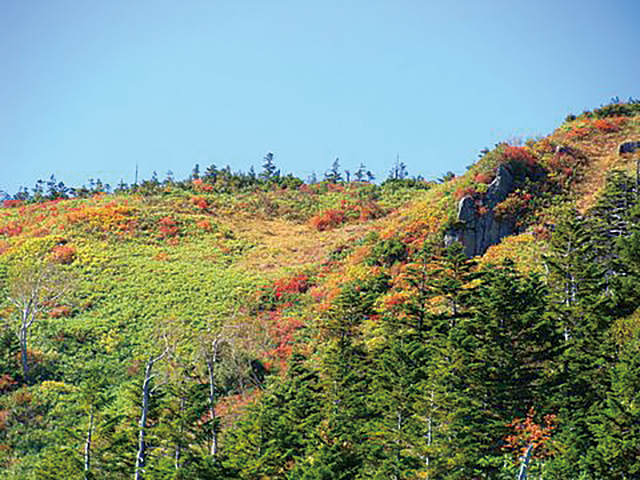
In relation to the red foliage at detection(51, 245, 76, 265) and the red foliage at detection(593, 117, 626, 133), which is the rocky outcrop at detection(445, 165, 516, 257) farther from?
the red foliage at detection(51, 245, 76, 265)

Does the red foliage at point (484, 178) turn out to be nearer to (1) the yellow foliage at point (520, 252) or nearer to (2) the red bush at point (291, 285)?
(1) the yellow foliage at point (520, 252)

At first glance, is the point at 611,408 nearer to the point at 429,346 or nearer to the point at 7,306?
the point at 429,346

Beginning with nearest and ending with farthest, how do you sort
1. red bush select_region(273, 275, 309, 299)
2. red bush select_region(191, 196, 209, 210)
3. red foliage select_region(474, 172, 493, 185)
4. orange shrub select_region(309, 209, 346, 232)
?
red foliage select_region(474, 172, 493, 185), red bush select_region(273, 275, 309, 299), orange shrub select_region(309, 209, 346, 232), red bush select_region(191, 196, 209, 210)

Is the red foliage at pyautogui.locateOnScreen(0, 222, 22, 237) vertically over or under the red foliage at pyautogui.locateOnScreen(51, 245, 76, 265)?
over

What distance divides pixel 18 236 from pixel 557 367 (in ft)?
231

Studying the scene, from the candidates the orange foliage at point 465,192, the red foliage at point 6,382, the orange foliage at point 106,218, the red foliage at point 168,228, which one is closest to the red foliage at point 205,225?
the red foliage at point 168,228

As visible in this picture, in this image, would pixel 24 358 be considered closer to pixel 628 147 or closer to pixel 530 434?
pixel 530 434

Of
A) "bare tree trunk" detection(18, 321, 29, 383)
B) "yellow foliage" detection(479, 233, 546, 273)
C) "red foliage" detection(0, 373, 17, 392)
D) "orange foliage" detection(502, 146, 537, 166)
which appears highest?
"orange foliage" detection(502, 146, 537, 166)

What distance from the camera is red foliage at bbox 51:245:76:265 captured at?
7012cm

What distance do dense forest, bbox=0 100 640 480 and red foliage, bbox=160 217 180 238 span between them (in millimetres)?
309

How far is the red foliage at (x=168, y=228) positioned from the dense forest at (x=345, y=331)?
0.31 meters

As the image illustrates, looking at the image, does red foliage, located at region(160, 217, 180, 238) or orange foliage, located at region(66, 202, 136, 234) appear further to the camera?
orange foliage, located at region(66, 202, 136, 234)

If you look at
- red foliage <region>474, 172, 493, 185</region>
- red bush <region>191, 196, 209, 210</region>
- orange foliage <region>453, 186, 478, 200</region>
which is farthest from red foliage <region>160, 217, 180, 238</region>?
red foliage <region>474, 172, 493, 185</region>

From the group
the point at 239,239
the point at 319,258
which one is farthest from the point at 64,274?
the point at 319,258
